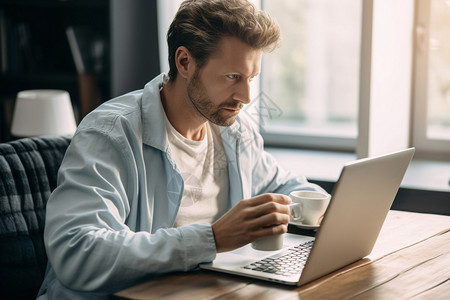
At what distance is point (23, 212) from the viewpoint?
5.90 ft

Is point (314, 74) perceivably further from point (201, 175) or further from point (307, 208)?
point (307, 208)

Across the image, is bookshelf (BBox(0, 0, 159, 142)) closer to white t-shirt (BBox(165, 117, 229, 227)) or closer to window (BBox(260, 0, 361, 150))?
window (BBox(260, 0, 361, 150))

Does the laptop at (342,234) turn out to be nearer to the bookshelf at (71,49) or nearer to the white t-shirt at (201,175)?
the white t-shirt at (201,175)

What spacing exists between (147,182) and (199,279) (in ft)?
1.22

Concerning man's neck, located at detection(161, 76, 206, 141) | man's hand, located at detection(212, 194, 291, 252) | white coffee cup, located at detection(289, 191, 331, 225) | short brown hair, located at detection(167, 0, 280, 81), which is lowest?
white coffee cup, located at detection(289, 191, 331, 225)

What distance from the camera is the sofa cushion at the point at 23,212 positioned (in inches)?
68.8

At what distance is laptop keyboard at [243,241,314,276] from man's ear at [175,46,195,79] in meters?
0.53

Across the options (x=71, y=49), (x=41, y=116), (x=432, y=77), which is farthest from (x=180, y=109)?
(x=71, y=49)

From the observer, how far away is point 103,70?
11.0ft

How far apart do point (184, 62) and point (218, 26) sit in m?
0.14

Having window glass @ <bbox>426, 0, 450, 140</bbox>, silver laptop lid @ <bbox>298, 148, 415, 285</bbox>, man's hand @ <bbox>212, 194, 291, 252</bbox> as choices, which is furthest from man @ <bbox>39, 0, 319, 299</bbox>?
window glass @ <bbox>426, 0, 450, 140</bbox>

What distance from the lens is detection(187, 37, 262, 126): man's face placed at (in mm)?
1656

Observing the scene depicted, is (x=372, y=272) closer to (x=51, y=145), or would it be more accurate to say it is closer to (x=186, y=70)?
(x=186, y=70)

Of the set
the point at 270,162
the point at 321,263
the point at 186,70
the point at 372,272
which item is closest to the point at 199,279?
the point at 321,263
